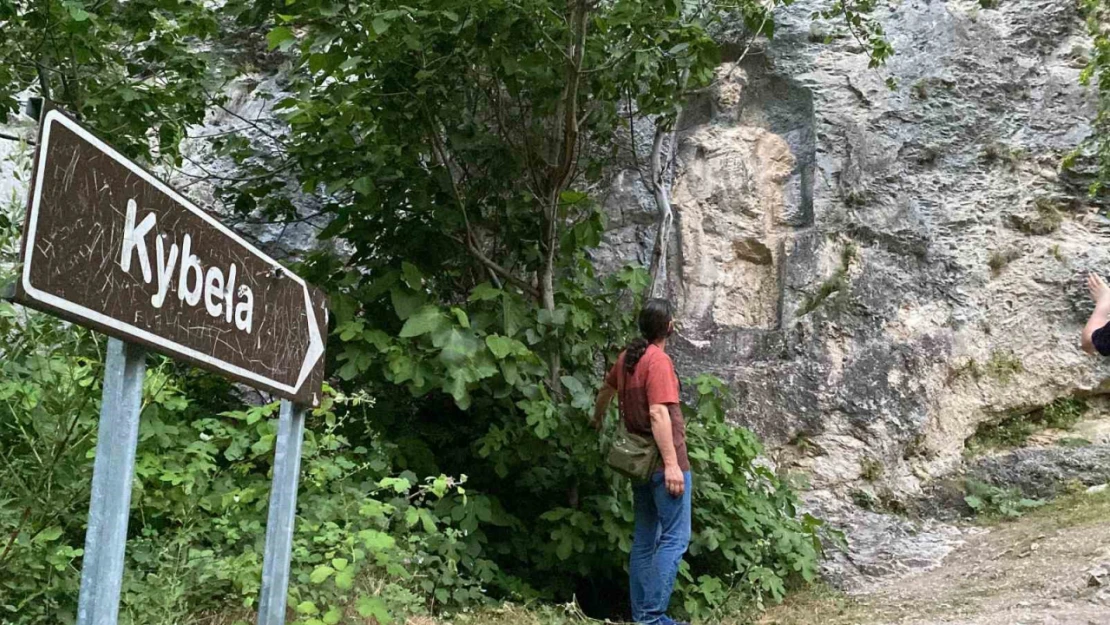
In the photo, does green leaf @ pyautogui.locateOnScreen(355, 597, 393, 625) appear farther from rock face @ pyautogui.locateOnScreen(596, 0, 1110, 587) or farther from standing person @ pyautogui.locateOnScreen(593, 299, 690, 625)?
rock face @ pyautogui.locateOnScreen(596, 0, 1110, 587)

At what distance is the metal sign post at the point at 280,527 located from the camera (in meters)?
2.05

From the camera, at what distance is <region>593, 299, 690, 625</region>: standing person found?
157 inches

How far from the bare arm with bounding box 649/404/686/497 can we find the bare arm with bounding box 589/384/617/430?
520mm

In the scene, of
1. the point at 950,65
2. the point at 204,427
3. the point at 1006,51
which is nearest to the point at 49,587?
the point at 204,427

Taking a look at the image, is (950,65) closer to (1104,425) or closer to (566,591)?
(1104,425)

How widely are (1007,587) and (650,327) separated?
234cm

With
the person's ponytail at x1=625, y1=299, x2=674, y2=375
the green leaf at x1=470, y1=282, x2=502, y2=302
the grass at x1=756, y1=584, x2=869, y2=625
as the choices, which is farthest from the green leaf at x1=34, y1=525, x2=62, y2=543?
the grass at x1=756, y1=584, x2=869, y2=625

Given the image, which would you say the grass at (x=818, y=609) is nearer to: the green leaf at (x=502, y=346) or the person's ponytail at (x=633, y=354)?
the person's ponytail at (x=633, y=354)

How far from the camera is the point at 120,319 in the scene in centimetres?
133

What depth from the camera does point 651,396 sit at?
4.05 metres

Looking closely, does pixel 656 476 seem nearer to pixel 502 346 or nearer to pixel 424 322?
pixel 502 346

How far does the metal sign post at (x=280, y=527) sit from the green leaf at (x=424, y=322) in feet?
6.96

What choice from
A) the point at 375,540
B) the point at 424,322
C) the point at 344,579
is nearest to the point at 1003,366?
the point at 424,322

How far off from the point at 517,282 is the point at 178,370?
6.75 feet
